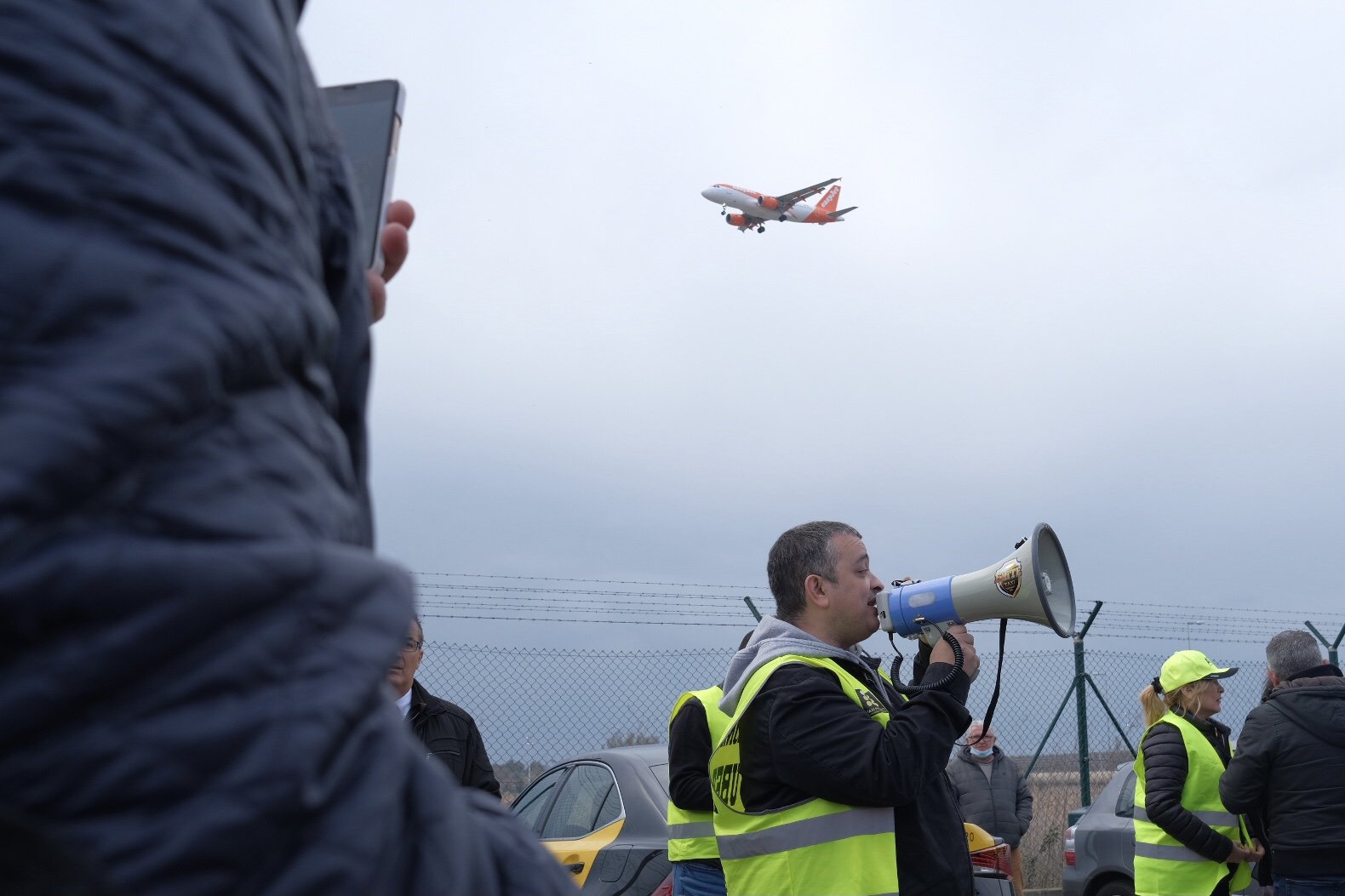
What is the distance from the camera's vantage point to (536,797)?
6977 millimetres

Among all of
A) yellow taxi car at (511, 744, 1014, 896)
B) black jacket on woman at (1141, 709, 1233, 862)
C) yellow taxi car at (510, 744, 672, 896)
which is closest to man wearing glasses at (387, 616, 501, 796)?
yellow taxi car at (511, 744, 1014, 896)

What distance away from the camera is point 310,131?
0.73 metres

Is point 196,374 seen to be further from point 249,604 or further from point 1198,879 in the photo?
point 1198,879

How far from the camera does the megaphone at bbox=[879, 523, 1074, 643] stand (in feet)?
13.0

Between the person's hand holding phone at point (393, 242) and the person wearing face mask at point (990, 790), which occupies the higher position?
the person's hand holding phone at point (393, 242)

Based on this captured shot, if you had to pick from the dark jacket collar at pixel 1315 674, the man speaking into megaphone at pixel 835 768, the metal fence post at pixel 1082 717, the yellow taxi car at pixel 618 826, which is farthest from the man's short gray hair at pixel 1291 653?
the metal fence post at pixel 1082 717

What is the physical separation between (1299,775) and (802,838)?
318 cm

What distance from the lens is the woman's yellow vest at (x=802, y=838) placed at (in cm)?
327

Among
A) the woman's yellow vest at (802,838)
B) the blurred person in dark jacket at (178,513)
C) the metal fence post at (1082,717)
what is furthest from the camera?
the metal fence post at (1082,717)

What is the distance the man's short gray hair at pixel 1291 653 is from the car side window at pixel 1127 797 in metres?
3.30

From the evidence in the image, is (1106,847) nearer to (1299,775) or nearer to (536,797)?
(1299,775)

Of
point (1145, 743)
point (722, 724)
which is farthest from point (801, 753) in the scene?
point (1145, 743)

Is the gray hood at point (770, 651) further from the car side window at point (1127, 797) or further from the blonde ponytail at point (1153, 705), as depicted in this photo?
the car side window at point (1127, 797)

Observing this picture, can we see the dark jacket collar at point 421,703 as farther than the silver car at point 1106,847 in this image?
No
